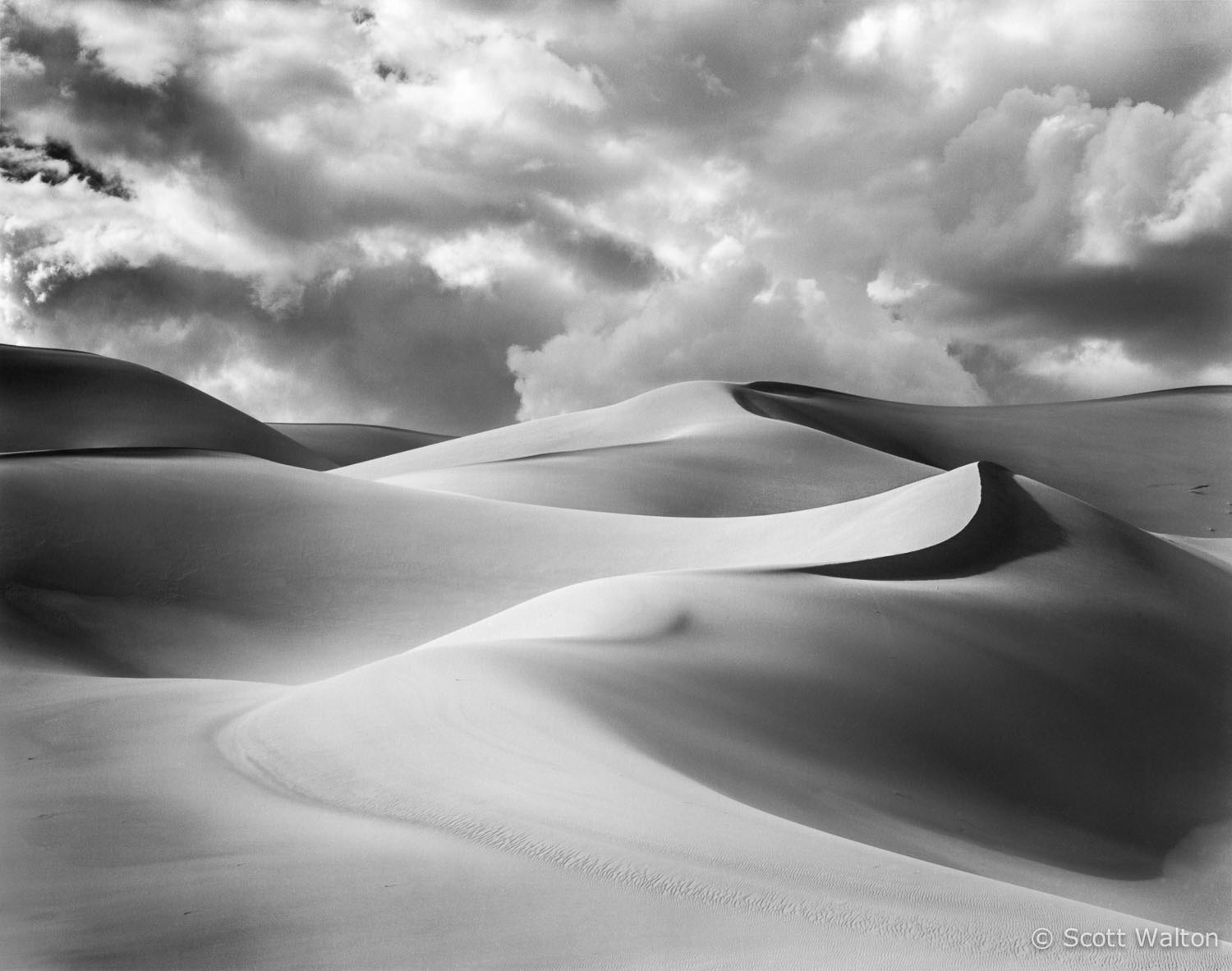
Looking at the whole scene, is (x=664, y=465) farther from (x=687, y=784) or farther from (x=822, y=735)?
(x=687, y=784)

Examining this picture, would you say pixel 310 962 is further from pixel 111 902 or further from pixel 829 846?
pixel 829 846

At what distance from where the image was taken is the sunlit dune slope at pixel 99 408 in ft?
165

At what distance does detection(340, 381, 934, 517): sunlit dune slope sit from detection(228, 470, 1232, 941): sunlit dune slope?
55.1ft

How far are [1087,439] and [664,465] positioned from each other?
2717 centimetres

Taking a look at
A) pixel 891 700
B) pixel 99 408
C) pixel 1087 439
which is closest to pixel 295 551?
pixel 891 700

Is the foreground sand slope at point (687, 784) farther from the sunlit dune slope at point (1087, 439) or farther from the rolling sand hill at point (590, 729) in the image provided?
the sunlit dune slope at point (1087, 439)

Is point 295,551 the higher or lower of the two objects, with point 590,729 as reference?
higher

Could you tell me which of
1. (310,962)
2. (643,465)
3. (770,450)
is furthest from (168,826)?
(770,450)

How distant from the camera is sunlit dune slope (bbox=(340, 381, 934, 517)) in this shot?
104 ft

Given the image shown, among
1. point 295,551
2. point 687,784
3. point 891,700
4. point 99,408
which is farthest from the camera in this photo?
point 99,408

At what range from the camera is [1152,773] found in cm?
1131

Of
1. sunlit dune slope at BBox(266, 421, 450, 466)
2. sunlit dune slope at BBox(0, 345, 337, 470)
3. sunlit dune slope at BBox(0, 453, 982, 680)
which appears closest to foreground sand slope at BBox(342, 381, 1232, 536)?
sunlit dune slope at BBox(0, 453, 982, 680)

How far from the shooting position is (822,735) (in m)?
9.27

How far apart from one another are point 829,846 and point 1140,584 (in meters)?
12.2
